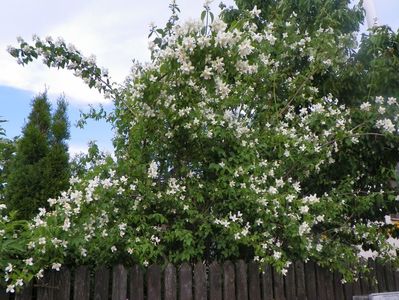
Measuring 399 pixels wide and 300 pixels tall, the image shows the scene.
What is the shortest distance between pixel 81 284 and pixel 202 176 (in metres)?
1.37

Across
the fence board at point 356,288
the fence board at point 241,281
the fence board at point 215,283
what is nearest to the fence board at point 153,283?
the fence board at point 215,283

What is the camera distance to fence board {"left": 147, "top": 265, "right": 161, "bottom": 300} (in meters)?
3.20

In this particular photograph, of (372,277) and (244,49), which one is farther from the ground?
(244,49)

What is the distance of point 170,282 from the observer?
325 cm

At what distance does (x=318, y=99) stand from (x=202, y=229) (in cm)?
224

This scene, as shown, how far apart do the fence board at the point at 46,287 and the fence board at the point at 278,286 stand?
183cm

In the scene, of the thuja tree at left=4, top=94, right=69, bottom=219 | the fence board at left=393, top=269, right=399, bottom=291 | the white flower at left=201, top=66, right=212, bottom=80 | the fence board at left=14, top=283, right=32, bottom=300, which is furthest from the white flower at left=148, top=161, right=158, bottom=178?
the fence board at left=393, top=269, right=399, bottom=291

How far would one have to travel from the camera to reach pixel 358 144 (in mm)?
4641

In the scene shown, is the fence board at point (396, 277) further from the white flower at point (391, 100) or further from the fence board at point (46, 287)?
the fence board at point (46, 287)

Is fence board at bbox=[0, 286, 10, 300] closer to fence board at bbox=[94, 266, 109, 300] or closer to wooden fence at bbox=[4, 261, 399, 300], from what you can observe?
wooden fence at bbox=[4, 261, 399, 300]

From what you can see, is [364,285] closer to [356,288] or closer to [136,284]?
[356,288]

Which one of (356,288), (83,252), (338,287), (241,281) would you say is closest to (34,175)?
(83,252)

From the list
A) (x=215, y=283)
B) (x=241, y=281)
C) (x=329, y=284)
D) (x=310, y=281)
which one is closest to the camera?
(x=215, y=283)

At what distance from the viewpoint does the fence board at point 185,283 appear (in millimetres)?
3297
